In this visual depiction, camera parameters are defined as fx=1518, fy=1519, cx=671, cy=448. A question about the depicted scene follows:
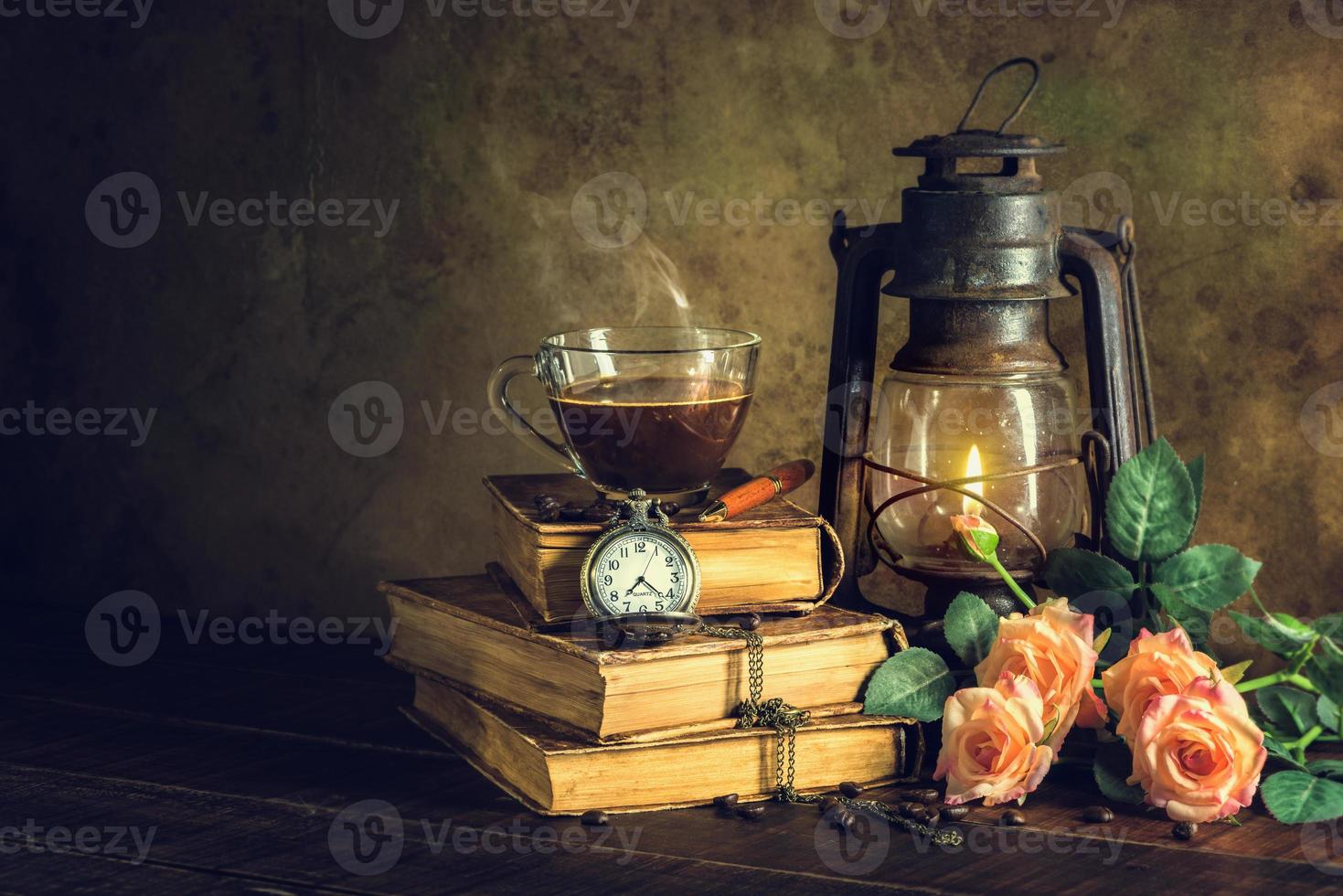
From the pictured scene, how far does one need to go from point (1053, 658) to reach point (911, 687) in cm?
14

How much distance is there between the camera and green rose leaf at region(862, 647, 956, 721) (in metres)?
1.39

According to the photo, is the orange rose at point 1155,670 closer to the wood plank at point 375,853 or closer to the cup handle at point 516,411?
the wood plank at point 375,853

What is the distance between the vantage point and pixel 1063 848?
4.13 feet

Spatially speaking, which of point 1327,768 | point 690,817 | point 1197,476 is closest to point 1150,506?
point 1197,476

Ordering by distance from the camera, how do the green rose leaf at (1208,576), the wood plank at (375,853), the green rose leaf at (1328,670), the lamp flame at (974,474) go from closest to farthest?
the wood plank at (375,853) → the green rose leaf at (1328,670) → the green rose leaf at (1208,576) → the lamp flame at (974,474)

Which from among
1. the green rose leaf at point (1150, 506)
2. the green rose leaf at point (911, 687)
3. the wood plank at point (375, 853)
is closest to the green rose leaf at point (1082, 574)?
the green rose leaf at point (1150, 506)

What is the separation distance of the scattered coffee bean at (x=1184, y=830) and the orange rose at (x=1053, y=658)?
4.7 inches

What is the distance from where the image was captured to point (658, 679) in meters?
1.33

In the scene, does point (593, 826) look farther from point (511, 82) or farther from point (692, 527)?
point (511, 82)

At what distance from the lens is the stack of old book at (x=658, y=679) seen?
4.35 feet

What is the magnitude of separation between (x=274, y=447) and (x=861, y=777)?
0.97 meters

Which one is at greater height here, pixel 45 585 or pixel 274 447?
pixel 274 447

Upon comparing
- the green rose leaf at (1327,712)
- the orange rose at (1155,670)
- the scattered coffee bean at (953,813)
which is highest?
the orange rose at (1155,670)

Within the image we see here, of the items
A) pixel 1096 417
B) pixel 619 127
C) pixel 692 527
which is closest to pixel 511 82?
pixel 619 127
